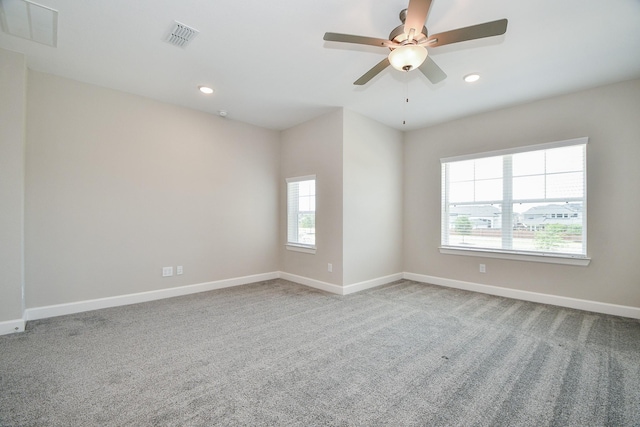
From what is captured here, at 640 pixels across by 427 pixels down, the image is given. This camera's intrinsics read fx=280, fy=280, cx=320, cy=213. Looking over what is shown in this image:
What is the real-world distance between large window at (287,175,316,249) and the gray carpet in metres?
1.56

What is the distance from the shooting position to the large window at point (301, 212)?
4766 millimetres

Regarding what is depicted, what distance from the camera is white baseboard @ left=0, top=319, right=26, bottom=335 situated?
2734 millimetres

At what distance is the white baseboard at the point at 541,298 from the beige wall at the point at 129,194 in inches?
127

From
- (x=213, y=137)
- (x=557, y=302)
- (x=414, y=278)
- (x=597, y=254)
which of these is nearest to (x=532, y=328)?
(x=557, y=302)

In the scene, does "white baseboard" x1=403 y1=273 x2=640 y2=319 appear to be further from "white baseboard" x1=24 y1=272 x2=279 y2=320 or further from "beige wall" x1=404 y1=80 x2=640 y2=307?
"white baseboard" x1=24 y1=272 x2=279 y2=320

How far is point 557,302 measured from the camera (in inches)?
144

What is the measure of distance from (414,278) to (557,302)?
1.99 metres

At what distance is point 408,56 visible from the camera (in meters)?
2.09

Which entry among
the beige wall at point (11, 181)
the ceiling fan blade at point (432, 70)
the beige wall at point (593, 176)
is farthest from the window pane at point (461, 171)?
the beige wall at point (11, 181)

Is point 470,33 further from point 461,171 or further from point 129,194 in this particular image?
point 129,194

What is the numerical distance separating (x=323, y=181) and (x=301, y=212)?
83cm

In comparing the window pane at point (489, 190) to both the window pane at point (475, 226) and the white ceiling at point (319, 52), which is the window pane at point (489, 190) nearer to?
→ the window pane at point (475, 226)

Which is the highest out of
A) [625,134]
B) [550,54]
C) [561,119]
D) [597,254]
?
[550,54]

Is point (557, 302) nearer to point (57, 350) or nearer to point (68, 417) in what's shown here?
point (68, 417)
